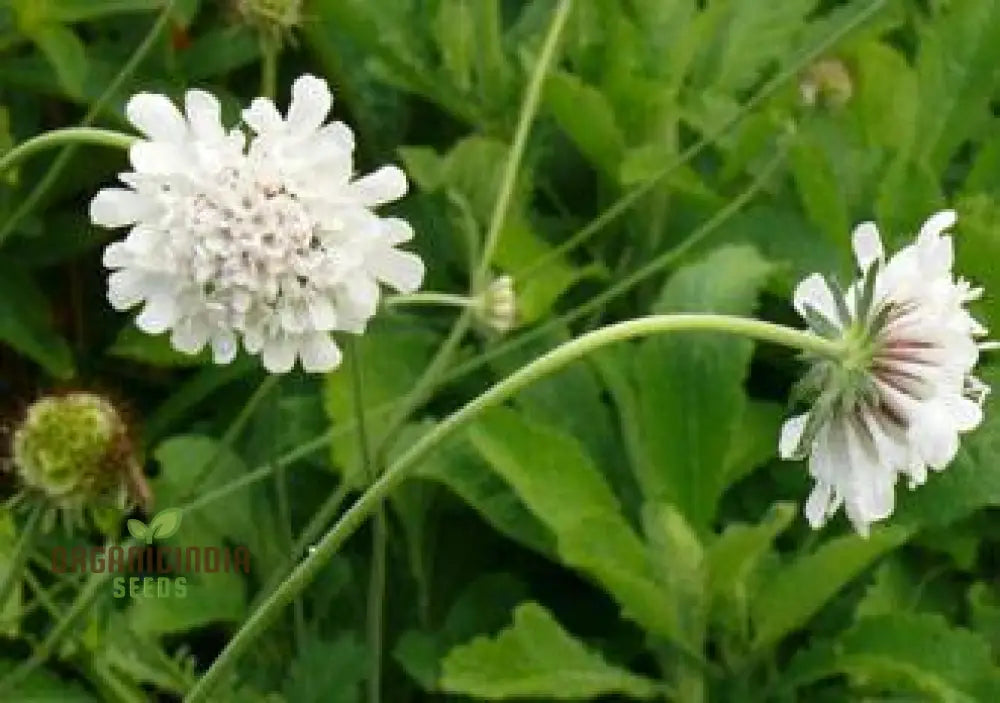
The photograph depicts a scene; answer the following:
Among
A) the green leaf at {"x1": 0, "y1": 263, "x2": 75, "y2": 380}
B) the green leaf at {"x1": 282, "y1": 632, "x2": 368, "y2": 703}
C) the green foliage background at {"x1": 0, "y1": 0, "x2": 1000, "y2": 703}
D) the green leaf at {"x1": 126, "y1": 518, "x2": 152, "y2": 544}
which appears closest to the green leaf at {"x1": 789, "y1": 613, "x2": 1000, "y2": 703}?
the green foliage background at {"x1": 0, "y1": 0, "x2": 1000, "y2": 703}

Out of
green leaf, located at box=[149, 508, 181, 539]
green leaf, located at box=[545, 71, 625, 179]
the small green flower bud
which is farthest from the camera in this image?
the small green flower bud

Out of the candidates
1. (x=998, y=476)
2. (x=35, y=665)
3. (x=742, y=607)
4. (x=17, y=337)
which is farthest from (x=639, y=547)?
(x=17, y=337)

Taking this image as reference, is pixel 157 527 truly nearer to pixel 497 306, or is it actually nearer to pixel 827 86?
pixel 497 306

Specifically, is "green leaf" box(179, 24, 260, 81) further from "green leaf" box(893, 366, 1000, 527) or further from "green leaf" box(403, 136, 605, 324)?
"green leaf" box(893, 366, 1000, 527)

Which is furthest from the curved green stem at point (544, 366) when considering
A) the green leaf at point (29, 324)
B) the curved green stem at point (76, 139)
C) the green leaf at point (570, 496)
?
the green leaf at point (29, 324)

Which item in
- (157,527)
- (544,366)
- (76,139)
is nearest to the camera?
(544,366)

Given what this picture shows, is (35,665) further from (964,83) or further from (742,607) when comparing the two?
(964,83)

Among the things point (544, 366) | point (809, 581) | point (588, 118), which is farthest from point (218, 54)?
point (544, 366)
